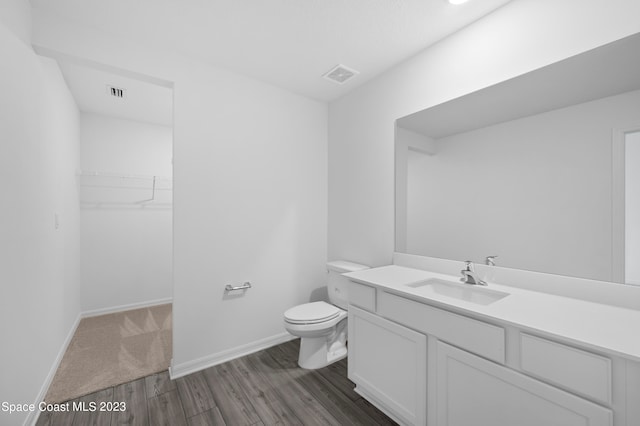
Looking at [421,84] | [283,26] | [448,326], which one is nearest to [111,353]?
[448,326]

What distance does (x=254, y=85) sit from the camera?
2.42 meters

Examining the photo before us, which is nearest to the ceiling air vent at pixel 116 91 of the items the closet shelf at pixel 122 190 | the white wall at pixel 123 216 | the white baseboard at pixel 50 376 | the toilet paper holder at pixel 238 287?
the white wall at pixel 123 216

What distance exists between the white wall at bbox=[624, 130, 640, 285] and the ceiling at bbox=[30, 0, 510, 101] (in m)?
1.05

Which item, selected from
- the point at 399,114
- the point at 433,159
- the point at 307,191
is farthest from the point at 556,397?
the point at 307,191

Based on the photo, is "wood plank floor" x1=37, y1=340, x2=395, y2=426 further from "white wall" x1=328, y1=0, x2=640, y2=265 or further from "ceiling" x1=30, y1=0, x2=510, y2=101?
"ceiling" x1=30, y1=0, x2=510, y2=101

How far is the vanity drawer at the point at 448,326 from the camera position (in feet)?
3.65

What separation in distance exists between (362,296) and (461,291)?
60 cm

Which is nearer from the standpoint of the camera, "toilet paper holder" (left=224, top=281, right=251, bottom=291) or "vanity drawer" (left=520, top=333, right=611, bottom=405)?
"vanity drawer" (left=520, top=333, right=611, bottom=405)

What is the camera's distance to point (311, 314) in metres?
2.11

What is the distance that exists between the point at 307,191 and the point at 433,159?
4.16 ft

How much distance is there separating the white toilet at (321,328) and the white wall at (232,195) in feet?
1.48

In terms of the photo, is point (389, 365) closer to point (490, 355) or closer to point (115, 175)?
point (490, 355)

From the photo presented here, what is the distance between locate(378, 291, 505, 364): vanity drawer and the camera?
3.65ft

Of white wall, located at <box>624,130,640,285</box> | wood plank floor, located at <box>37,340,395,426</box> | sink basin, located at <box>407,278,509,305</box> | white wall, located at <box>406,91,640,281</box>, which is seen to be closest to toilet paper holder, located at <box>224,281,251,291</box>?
wood plank floor, located at <box>37,340,395,426</box>
